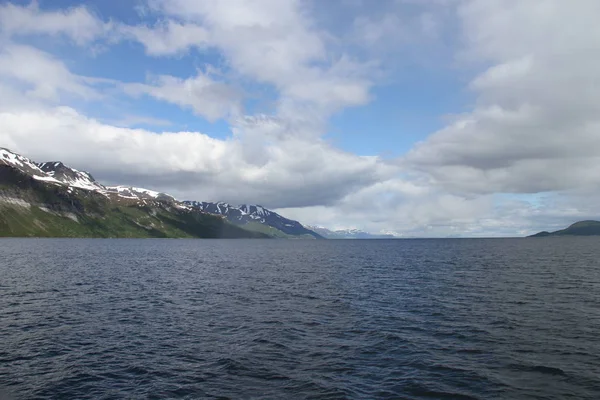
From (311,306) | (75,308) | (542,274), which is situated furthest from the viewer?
(542,274)

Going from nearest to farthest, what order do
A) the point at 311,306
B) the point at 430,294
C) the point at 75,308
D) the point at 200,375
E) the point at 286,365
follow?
the point at 200,375 → the point at 286,365 → the point at 75,308 → the point at 311,306 → the point at 430,294

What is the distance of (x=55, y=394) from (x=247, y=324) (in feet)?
79.8

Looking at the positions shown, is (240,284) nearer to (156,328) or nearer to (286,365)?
(156,328)

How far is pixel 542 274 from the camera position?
10225 centimetres

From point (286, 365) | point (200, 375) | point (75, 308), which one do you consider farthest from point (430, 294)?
point (75, 308)

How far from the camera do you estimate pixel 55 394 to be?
2898 centimetres

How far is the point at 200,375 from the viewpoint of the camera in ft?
108

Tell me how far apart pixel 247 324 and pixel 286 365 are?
633 inches

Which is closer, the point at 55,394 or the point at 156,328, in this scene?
the point at 55,394

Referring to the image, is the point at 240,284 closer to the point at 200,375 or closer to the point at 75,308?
the point at 75,308

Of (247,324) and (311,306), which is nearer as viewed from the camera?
(247,324)

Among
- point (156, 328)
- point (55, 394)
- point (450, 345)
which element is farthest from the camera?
point (156, 328)

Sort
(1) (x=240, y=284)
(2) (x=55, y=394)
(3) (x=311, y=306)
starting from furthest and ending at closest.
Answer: (1) (x=240, y=284), (3) (x=311, y=306), (2) (x=55, y=394)

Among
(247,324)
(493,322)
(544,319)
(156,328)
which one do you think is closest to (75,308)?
(156,328)
